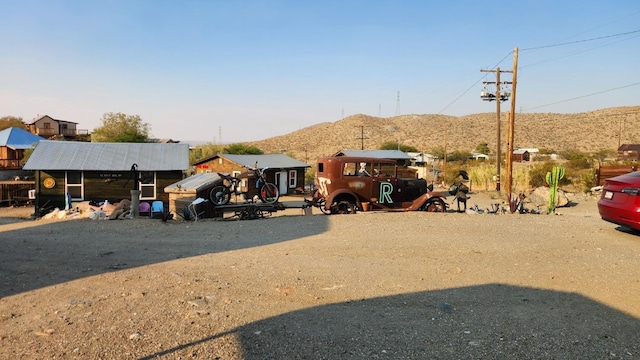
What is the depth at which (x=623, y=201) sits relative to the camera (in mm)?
8820

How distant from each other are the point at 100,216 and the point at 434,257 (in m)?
12.9

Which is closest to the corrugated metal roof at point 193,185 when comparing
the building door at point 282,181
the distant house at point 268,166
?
the distant house at point 268,166

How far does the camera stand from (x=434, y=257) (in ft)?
25.6

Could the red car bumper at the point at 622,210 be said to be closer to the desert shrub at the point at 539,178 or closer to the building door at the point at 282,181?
the desert shrub at the point at 539,178

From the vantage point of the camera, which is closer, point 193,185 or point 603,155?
point 193,185

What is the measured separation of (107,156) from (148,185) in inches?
121

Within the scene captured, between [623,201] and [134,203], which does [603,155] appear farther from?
[134,203]

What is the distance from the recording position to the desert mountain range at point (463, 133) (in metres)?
81.1

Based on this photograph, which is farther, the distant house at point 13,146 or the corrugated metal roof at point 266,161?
the distant house at point 13,146

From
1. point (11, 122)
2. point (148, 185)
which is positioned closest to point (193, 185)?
point (148, 185)

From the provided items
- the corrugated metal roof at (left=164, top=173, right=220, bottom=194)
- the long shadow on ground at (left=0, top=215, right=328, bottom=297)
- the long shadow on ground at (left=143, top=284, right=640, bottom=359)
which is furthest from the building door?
the long shadow on ground at (left=143, top=284, right=640, bottom=359)

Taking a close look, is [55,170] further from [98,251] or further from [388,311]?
[388,311]

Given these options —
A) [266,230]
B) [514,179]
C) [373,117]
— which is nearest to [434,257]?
[266,230]

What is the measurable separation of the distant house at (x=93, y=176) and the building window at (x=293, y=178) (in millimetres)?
14033
